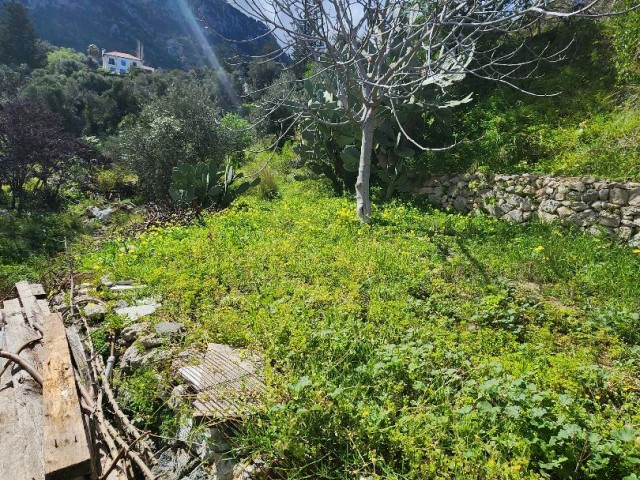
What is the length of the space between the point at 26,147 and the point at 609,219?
40.7ft

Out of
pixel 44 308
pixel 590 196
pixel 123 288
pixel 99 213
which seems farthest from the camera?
pixel 99 213

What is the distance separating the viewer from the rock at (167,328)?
10.2 feet

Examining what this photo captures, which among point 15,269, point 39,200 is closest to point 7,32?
point 39,200

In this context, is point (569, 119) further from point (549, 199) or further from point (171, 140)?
point (171, 140)

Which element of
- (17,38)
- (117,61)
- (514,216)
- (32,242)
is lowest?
(32,242)

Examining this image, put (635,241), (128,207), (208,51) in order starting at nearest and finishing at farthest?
(635,241) < (128,207) < (208,51)

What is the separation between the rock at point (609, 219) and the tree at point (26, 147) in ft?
39.4

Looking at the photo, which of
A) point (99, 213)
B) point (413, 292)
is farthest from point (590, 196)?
point (99, 213)

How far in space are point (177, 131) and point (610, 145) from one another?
10139mm

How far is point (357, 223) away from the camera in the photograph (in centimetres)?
599

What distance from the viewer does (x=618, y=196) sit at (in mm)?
5359

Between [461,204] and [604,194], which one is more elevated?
[604,194]

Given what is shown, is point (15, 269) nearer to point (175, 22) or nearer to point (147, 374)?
point (147, 374)

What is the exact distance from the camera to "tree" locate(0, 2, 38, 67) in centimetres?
3225
